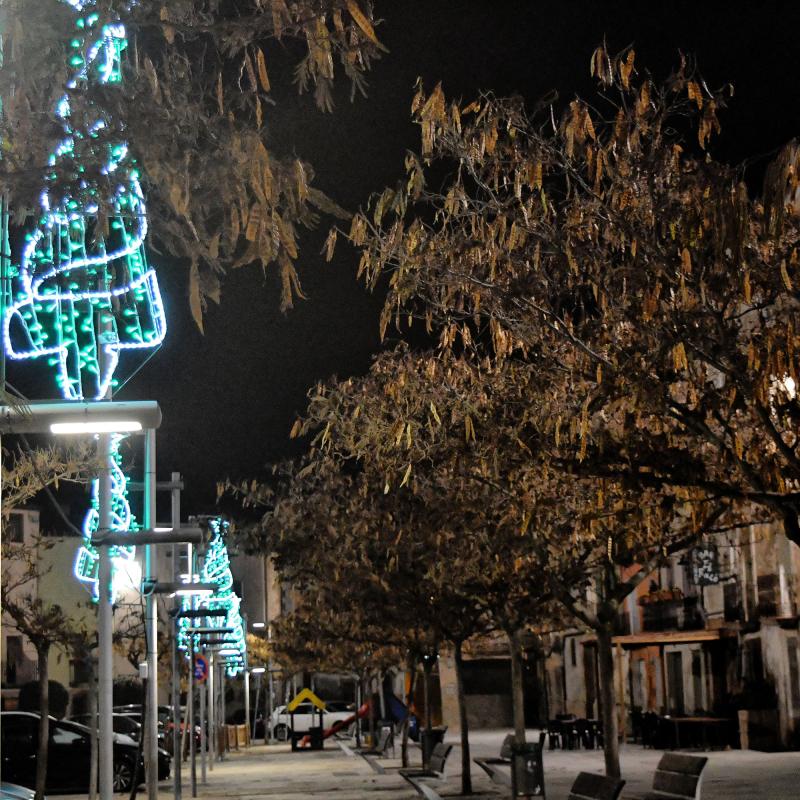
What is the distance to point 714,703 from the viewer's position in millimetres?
41562

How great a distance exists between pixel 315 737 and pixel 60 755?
80.1ft

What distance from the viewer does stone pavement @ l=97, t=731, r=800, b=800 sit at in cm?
2523

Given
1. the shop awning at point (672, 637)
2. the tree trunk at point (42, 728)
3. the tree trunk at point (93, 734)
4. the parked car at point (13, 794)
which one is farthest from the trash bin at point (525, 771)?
the shop awning at point (672, 637)

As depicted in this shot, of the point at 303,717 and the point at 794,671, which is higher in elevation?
the point at 794,671

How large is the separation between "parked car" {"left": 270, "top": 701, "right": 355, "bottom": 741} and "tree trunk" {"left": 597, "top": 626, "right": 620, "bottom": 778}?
42651 mm

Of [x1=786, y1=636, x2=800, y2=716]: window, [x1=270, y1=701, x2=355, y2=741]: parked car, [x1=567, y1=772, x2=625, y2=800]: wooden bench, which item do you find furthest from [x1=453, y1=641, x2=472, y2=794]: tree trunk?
[x1=270, y1=701, x2=355, y2=741]: parked car

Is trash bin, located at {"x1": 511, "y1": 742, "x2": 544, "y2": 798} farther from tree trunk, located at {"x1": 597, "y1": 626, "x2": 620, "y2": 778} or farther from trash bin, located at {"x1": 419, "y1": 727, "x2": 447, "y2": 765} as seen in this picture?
trash bin, located at {"x1": 419, "y1": 727, "x2": 447, "y2": 765}

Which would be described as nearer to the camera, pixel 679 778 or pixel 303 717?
pixel 679 778

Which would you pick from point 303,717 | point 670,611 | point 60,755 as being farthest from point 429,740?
point 303,717

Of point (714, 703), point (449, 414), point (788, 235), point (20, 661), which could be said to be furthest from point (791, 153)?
point (20, 661)

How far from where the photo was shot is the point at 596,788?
1450cm

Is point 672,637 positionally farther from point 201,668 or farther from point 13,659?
point 13,659

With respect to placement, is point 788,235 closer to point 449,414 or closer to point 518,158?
point 518,158

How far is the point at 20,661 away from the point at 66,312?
65691 millimetres
